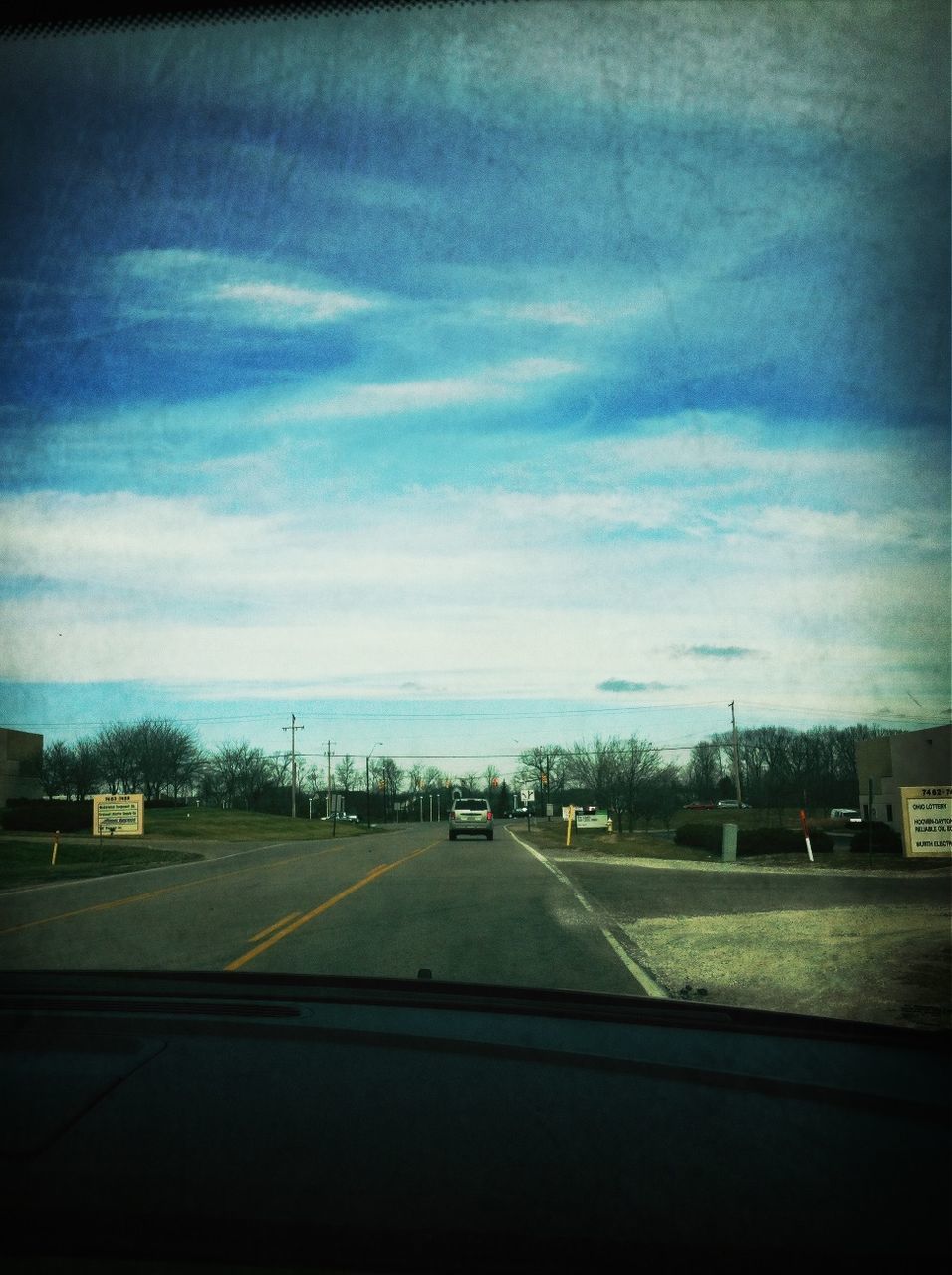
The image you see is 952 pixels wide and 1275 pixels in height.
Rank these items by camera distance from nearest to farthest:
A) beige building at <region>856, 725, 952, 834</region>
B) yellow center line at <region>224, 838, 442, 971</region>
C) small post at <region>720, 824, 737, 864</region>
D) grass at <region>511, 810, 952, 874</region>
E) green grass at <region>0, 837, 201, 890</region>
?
1. beige building at <region>856, 725, 952, 834</region>
2. yellow center line at <region>224, 838, 442, 971</region>
3. green grass at <region>0, 837, 201, 890</region>
4. grass at <region>511, 810, 952, 874</region>
5. small post at <region>720, 824, 737, 864</region>

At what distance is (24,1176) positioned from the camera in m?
2.29

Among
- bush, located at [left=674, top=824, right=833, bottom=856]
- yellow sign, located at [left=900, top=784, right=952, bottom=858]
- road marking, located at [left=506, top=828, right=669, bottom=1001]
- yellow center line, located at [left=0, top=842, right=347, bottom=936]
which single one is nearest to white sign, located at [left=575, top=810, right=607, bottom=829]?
bush, located at [left=674, top=824, right=833, bottom=856]

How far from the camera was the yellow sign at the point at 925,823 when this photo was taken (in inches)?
646

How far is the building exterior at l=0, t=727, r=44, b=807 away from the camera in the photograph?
677 centimetres

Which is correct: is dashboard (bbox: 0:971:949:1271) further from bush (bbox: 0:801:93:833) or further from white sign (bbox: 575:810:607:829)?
white sign (bbox: 575:810:607:829)

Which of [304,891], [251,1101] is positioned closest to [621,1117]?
[251,1101]

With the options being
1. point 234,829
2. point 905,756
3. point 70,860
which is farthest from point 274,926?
point 234,829

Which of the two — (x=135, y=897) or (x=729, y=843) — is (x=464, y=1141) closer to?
(x=135, y=897)

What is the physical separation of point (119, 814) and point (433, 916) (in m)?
4.31

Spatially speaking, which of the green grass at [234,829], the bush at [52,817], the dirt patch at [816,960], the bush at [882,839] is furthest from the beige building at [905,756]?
the green grass at [234,829]

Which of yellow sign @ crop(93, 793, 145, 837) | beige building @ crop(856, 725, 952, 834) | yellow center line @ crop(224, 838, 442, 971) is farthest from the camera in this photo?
yellow sign @ crop(93, 793, 145, 837)

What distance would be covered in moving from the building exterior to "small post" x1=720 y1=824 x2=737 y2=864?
1888 centimetres

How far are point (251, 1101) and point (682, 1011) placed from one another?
1.81 m

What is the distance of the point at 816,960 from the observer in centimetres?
911
